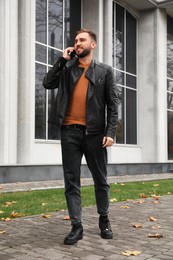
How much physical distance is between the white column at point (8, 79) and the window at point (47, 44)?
5.93 ft

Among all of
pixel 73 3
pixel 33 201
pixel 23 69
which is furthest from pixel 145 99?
pixel 33 201

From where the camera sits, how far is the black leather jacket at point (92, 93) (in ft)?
15.4

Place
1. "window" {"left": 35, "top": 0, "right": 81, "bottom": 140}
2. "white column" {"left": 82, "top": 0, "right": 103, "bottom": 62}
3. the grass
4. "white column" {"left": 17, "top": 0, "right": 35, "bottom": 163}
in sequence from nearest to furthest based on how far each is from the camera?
the grass
"white column" {"left": 17, "top": 0, "right": 35, "bottom": 163}
"window" {"left": 35, "top": 0, "right": 81, "bottom": 140}
"white column" {"left": 82, "top": 0, "right": 103, "bottom": 62}

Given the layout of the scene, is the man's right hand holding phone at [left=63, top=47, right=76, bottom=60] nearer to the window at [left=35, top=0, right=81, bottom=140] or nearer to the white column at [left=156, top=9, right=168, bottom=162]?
the window at [left=35, top=0, right=81, bottom=140]

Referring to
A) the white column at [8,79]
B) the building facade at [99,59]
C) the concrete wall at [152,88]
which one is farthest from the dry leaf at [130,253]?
the concrete wall at [152,88]

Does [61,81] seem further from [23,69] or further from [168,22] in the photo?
[168,22]

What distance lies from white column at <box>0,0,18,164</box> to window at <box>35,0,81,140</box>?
1.81 meters

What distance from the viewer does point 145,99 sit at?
23.5 meters

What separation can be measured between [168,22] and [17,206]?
1995 centimetres

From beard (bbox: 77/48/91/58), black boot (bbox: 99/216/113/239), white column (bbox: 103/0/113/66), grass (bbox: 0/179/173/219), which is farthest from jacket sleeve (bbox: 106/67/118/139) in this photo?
white column (bbox: 103/0/113/66)

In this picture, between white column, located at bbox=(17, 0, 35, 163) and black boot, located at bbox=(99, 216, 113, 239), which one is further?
white column, located at bbox=(17, 0, 35, 163)

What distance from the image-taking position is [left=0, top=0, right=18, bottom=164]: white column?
13953 mm

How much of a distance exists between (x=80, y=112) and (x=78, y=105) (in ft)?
0.25

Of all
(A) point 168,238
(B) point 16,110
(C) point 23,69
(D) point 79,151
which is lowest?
(A) point 168,238
